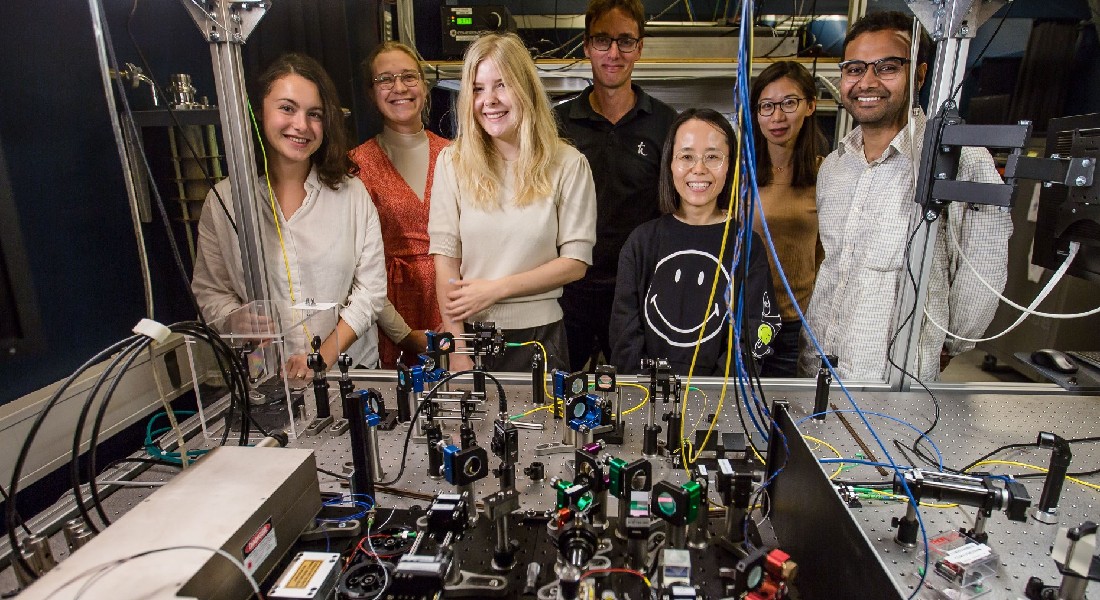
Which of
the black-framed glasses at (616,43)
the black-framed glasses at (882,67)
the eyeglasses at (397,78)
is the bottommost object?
the black-framed glasses at (882,67)

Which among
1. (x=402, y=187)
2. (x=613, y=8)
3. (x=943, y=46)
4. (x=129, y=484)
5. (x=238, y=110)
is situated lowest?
(x=129, y=484)

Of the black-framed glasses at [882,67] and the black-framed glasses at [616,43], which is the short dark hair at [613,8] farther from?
the black-framed glasses at [882,67]

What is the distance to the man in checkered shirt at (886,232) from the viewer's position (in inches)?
56.0

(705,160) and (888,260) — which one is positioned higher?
(705,160)

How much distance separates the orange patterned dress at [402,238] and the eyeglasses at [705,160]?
91 centimetres

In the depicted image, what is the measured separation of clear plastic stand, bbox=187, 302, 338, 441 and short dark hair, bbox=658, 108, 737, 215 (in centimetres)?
103

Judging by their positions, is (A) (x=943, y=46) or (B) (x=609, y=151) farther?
(B) (x=609, y=151)

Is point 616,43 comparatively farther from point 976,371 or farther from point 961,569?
point 976,371

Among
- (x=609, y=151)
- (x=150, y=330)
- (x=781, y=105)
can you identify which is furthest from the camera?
(x=609, y=151)

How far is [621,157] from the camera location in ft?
6.92

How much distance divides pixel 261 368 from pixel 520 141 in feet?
3.10

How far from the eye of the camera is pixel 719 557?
87cm

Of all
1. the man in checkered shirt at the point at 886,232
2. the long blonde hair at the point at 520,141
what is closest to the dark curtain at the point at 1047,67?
the man in checkered shirt at the point at 886,232

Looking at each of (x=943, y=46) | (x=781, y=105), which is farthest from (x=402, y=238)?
(x=943, y=46)
